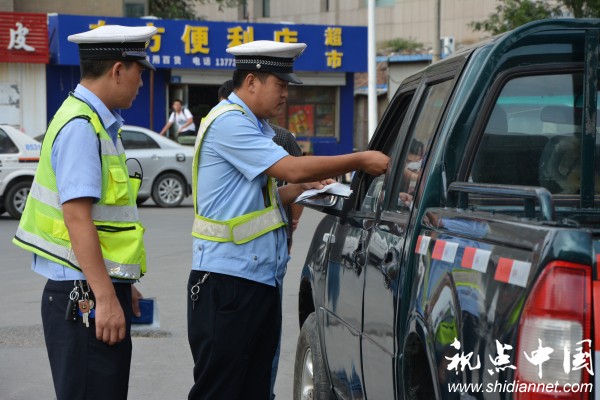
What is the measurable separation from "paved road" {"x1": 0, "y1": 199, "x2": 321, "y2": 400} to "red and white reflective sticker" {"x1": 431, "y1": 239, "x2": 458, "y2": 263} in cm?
143

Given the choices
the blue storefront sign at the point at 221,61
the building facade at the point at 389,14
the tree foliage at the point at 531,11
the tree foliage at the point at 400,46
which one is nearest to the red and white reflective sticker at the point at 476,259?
the tree foliage at the point at 531,11

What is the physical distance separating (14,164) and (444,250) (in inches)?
570

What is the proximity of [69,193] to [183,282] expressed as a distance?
7.16 metres

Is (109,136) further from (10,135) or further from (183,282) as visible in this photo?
(10,135)

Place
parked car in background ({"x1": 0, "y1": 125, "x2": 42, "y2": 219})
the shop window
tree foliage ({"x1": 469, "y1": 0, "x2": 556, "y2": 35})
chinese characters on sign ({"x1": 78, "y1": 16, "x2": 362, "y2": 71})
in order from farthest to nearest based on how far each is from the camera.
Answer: the shop window → chinese characters on sign ({"x1": 78, "y1": 16, "x2": 362, "y2": 71}) → tree foliage ({"x1": 469, "y1": 0, "x2": 556, "y2": 35}) → parked car in background ({"x1": 0, "y1": 125, "x2": 42, "y2": 219})

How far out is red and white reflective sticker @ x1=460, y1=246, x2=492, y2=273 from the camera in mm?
2732

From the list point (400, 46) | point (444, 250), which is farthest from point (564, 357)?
point (400, 46)

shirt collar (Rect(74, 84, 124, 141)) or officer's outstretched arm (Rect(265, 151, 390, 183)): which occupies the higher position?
shirt collar (Rect(74, 84, 124, 141))

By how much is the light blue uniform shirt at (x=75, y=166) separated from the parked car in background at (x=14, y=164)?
44.2 feet

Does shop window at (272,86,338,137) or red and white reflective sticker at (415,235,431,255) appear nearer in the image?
red and white reflective sticker at (415,235,431,255)

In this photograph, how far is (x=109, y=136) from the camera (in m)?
3.71

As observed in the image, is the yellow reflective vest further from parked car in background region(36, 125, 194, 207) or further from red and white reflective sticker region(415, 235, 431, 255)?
parked car in background region(36, 125, 194, 207)

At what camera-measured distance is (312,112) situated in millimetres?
30672

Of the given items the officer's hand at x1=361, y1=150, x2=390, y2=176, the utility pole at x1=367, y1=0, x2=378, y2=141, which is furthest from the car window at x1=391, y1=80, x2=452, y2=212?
the utility pole at x1=367, y1=0, x2=378, y2=141
